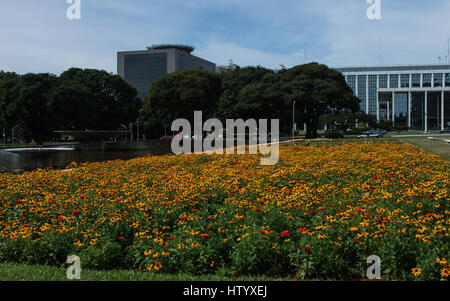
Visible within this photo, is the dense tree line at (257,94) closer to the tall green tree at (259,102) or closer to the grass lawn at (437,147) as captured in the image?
the tall green tree at (259,102)

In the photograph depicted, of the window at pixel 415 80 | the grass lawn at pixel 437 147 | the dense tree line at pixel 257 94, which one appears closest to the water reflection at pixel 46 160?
the grass lawn at pixel 437 147

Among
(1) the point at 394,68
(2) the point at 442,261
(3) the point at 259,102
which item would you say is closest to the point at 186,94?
(3) the point at 259,102

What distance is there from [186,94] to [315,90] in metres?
15.9

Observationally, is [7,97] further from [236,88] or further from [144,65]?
[144,65]

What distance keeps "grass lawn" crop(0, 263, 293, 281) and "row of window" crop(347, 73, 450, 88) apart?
13020 cm

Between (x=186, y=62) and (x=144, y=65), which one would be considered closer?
(x=144, y=65)

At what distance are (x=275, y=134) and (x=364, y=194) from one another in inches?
1973

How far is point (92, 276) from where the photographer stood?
16.2 feet

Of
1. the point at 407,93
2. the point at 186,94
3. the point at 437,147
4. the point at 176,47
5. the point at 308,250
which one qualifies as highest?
the point at 176,47

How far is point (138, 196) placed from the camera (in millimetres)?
7777

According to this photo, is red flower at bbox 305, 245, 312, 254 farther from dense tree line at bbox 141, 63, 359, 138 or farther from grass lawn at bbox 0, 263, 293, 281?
dense tree line at bbox 141, 63, 359, 138

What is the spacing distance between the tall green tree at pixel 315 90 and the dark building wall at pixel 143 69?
67.1m

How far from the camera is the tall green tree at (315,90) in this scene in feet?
165

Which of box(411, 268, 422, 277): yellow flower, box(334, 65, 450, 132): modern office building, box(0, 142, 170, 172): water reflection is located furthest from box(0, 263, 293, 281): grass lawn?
box(334, 65, 450, 132): modern office building
